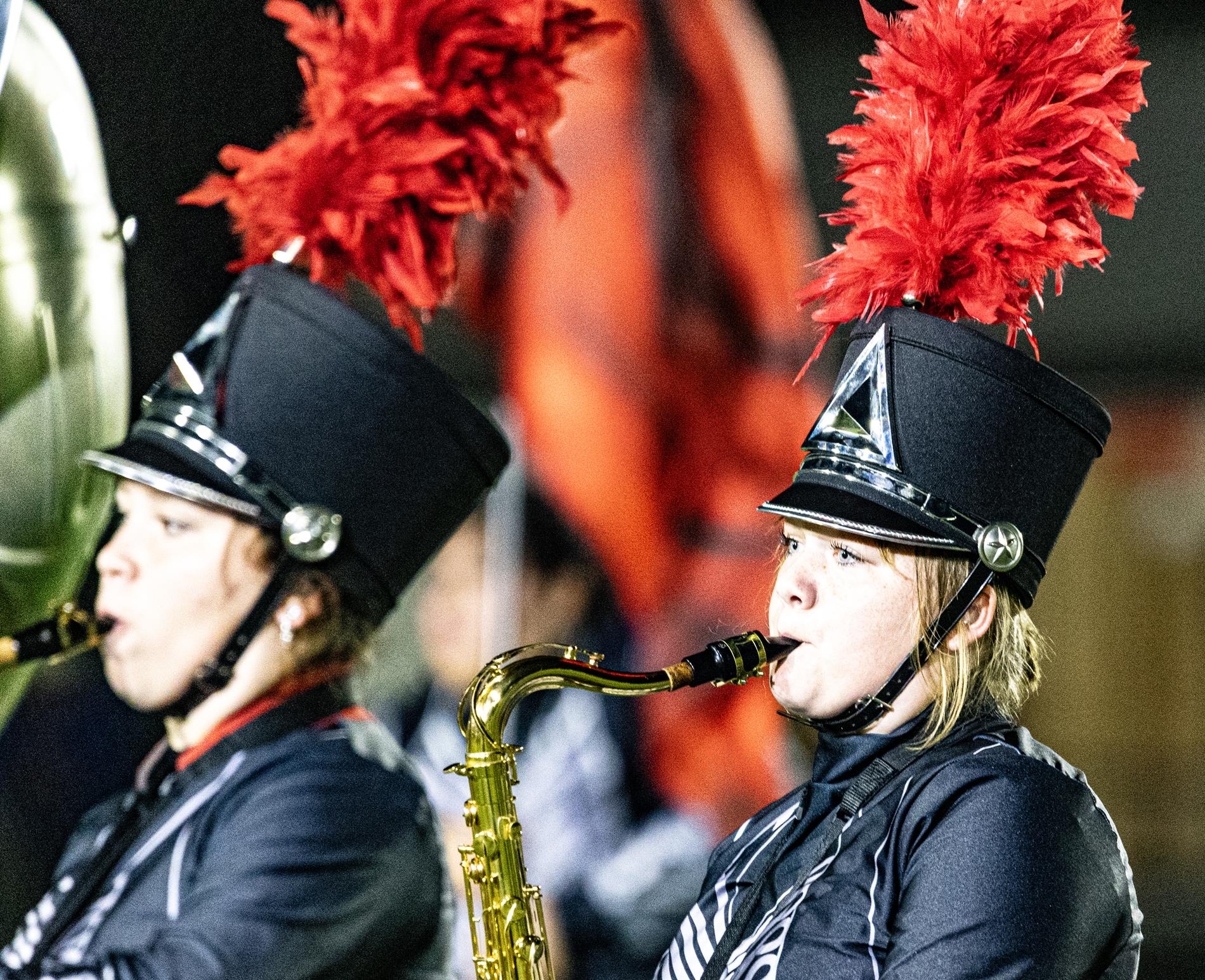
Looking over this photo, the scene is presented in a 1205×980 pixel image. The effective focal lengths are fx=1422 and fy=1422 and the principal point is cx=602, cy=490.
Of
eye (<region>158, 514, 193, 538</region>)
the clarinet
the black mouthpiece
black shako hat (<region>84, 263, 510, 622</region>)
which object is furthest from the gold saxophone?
the clarinet

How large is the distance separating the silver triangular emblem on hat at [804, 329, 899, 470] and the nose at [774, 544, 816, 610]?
0.12 m

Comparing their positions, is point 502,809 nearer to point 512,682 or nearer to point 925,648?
point 512,682

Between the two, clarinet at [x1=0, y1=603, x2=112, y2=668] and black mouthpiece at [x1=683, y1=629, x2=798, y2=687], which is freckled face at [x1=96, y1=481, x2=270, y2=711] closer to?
clarinet at [x1=0, y1=603, x2=112, y2=668]

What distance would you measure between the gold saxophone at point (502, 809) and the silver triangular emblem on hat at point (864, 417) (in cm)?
40

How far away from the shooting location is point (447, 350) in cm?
311

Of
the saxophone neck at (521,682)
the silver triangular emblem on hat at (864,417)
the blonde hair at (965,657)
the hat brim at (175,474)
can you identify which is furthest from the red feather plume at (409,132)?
the blonde hair at (965,657)

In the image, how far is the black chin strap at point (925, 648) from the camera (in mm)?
1518

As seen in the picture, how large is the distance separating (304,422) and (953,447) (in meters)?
1.05

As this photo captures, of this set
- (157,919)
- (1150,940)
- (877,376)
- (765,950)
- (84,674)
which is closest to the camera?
(765,950)

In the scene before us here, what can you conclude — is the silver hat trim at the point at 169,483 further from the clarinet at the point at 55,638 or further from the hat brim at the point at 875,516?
the hat brim at the point at 875,516

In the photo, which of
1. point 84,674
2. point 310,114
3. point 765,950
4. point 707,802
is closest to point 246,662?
point 84,674

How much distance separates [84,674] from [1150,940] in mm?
2554

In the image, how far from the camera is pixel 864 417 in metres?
1.58

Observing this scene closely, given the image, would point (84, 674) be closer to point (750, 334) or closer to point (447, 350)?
point (447, 350)
